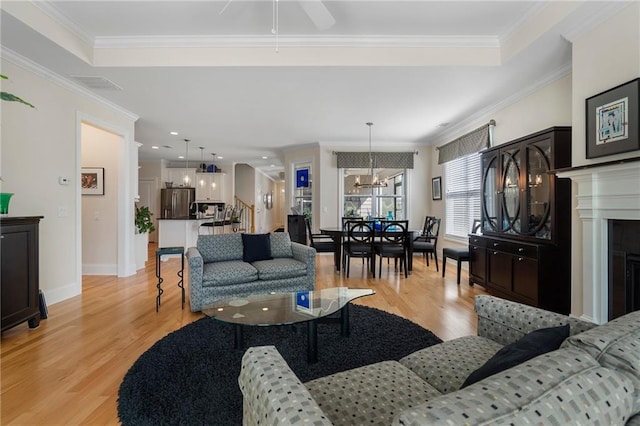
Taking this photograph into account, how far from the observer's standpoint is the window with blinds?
5359mm

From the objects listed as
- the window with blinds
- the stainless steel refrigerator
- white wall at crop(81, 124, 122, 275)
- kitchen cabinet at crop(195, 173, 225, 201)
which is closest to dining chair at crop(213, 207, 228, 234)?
kitchen cabinet at crop(195, 173, 225, 201)

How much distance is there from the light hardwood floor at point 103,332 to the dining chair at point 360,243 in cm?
33

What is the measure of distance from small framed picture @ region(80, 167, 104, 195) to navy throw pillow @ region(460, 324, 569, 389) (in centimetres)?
579

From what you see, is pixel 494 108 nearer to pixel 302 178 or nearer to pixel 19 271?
pixel 302 178

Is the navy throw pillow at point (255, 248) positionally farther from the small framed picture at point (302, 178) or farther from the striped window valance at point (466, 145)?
the small framed picture at point (302, 178)

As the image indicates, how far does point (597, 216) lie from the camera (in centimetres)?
240

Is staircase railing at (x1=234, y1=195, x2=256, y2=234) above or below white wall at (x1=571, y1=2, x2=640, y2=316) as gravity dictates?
below

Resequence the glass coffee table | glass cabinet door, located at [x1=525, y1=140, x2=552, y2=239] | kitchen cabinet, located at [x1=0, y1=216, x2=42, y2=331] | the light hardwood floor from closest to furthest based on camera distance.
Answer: the light hardwood floor → the glass coffee table → kitchen cabinet, located at [x1=0, y1=216, x2=42, y2=331] → glass cabinet door, located at [x1=525, y1=140, x2=552, y2=239]

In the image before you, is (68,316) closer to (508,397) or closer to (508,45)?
(508,397)

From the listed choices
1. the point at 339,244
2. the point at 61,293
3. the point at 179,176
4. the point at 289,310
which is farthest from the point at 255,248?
the point at 179,176

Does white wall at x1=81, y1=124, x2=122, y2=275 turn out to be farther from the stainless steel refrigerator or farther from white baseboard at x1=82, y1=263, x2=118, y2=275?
the stainless steel refrigerator

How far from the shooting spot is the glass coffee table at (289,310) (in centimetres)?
211

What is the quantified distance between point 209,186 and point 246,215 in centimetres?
200

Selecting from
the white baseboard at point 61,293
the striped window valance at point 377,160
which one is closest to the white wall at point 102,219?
the white baseboard at point 61,293
